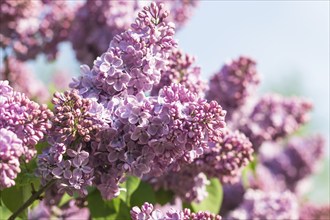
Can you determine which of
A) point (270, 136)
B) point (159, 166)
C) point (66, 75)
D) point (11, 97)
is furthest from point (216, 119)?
point (66, 75)

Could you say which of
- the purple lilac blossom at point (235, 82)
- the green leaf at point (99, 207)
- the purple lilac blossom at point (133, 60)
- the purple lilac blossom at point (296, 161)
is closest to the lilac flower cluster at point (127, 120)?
the purple lilac blossom at point (133, 60)

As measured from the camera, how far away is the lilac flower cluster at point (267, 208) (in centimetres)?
358

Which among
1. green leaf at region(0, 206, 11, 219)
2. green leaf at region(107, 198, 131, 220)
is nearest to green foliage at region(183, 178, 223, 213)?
green leaf at region(107, 198, 131, 220)

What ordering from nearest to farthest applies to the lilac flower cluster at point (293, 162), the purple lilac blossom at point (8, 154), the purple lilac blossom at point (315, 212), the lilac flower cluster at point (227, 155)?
the purple lilac blossom at point (8, 154)
the lilac flower cluster at point (227, 155)
the purple lilac blossom at point (315, 212)
the lilac flower cluster at point (293, 162)

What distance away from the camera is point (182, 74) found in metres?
2.62

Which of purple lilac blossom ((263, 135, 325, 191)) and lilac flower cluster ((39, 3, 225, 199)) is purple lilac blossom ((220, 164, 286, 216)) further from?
lilac flower cluster ((39, 3, 225, 199))

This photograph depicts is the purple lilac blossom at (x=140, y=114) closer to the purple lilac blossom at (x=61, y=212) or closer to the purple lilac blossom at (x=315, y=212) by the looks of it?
the purple lilac blossom at (x=61, y=212)

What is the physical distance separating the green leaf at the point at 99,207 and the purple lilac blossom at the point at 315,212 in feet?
5.56

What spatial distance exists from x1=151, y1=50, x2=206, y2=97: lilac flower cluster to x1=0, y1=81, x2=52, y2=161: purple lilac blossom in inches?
24.8

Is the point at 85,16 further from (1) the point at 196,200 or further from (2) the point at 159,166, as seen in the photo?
(2) the point at 159,166

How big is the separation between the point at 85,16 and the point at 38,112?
6.99 feet

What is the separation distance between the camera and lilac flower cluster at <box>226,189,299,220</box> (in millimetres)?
3578

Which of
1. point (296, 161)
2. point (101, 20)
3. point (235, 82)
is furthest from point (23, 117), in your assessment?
point (296, 161)

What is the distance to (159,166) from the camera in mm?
2189
